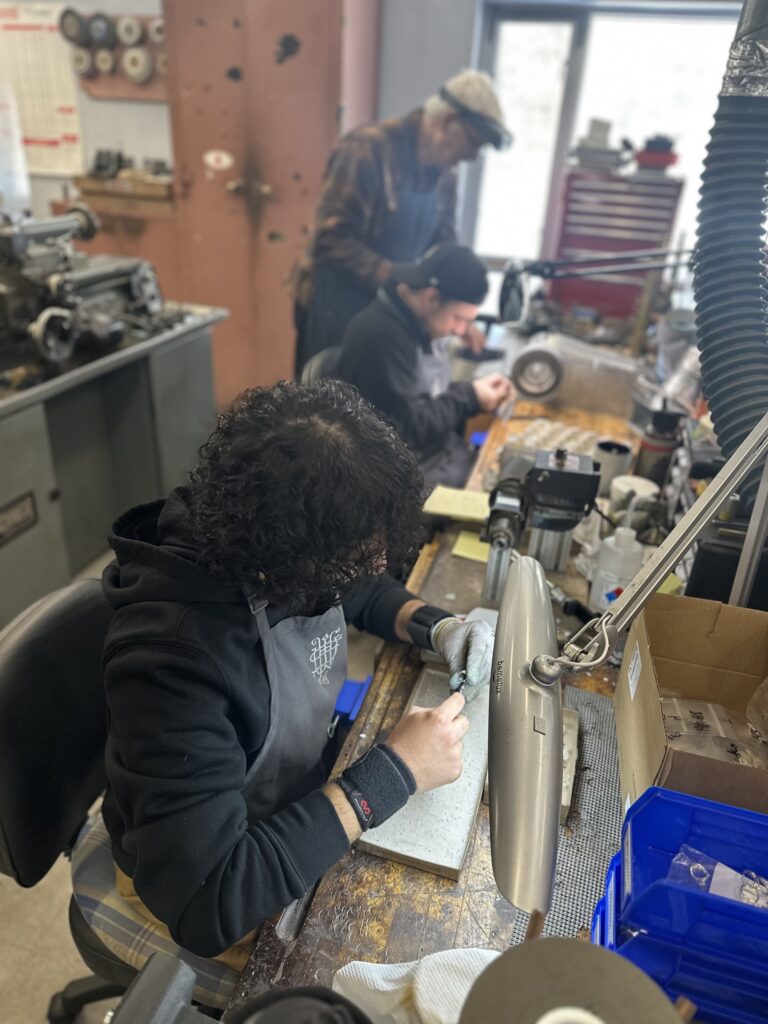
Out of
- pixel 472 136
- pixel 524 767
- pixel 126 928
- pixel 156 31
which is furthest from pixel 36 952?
→ pixel 156 31

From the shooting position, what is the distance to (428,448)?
7.23 feet

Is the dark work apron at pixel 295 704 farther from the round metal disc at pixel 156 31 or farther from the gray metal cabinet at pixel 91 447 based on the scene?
the round metal disc at pixel 156 31

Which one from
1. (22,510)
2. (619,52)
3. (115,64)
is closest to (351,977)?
(22,510)

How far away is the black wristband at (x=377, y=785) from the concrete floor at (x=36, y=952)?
507 mm

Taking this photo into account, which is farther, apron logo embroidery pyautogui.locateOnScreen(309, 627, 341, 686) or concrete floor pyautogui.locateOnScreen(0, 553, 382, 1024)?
concrete floor pyautogui.locateOnScreen(0, 553, 382, 1024)

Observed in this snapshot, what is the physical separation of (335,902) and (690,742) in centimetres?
48

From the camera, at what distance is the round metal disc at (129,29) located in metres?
3.63

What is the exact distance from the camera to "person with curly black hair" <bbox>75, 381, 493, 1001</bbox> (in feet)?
2.52

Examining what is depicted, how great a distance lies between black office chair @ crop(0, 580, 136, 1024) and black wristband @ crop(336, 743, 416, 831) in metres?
0.41

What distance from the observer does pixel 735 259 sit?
106 cm

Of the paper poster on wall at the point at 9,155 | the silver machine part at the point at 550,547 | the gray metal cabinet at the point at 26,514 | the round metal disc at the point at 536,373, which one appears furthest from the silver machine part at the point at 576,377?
the paper poster on wall at the point at 9,155

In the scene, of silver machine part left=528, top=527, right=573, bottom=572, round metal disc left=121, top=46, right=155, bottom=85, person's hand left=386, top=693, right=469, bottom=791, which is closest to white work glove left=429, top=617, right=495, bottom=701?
person's hand left=386, top=693, right=469, bottom=791

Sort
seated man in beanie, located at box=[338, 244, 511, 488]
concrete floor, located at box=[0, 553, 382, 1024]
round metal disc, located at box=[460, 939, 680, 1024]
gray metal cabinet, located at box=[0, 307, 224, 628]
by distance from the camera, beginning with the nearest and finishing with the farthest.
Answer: round metal disc, located at box=[460, 939, 680, 1024] → concrete floor, located at box=[0, 553, 382, 1024] → seated man in beanie, located at box=[338, 244, 511, 488] → gray metal cabinet, located at box=[0, 307, 224, 628]

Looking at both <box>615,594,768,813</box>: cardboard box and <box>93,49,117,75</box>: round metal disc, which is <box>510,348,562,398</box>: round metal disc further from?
<box>93,49,117,75</box>: round metal disc
